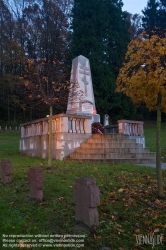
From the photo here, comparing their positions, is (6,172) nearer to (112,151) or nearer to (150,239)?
(150,239)

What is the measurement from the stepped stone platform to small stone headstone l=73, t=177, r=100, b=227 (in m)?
6.28

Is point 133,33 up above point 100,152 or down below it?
above

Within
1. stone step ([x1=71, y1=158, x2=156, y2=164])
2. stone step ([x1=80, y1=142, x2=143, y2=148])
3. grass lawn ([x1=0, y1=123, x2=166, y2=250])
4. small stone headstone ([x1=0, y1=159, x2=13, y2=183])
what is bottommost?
grass lawn ([x1=0, y1=123, x2=166, y2=250])

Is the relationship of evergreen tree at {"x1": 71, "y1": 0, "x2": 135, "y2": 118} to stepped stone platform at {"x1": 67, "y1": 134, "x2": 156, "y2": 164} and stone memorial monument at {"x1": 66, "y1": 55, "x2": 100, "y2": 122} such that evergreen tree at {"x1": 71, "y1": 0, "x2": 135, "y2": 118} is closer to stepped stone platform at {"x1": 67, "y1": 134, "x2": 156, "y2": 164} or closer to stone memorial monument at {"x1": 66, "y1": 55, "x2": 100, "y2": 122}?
stone memorial monument at {"x1": 66, "y1": 55, "x2": 100, "y2": 122}

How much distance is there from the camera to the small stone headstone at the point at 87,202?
12.6 ft

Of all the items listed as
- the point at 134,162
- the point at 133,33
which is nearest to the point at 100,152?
the point at 134,162

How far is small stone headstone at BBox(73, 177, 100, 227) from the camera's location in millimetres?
3852

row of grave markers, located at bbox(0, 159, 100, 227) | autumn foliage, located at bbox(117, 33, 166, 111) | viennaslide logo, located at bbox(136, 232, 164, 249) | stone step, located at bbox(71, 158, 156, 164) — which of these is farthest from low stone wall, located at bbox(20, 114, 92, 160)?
viennaslide logo, located at bbox(136, 232, 164, 249)

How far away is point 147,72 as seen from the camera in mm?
5051

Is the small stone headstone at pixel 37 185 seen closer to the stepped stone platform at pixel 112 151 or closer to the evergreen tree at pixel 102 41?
the stepped stone platform at pixel 112 151

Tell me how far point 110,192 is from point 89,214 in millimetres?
1729

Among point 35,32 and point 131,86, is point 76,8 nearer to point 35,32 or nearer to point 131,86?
point 35,32

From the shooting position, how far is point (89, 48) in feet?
103

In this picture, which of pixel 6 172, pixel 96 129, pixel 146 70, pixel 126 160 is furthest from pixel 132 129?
pixel 146 70
